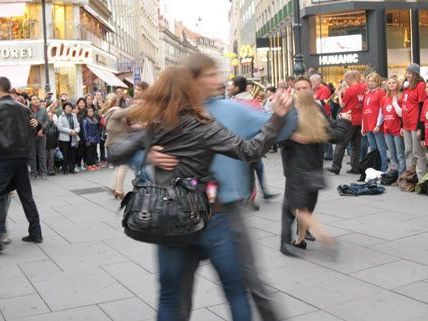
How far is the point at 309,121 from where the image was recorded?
242 inches

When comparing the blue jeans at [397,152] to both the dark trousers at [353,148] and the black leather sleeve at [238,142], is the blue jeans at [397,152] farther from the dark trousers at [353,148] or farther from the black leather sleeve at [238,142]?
the black leather sleeve at [238,142]

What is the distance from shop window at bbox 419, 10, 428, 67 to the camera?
108 ft

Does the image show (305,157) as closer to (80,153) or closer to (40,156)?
(40,156)

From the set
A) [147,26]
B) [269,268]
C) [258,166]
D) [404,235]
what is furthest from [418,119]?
[147,26]

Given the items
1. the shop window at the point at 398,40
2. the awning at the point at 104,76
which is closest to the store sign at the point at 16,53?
the awning at the point at 104,76

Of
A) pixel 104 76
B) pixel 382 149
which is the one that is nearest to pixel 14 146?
pixel 382 149

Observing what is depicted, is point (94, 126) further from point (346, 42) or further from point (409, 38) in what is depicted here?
point (409, 38)

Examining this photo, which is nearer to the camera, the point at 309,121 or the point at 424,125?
the point at 309,121

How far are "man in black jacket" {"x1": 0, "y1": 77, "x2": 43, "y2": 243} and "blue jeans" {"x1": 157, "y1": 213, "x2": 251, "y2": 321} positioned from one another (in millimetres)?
4222

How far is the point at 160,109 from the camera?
327cm

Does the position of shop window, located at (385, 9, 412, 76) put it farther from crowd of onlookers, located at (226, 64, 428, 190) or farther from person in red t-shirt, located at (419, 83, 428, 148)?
person in red t-shirt, located at (419, 83, 428, 148)

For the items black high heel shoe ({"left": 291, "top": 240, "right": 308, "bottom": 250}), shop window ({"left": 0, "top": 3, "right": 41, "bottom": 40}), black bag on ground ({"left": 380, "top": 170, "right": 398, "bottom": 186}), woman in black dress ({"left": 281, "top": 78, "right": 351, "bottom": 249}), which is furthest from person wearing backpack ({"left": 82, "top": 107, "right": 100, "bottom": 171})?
shop window ({"left": 0, "top": 3, "right": 41, "bottom": 40})

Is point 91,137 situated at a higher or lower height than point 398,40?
lower

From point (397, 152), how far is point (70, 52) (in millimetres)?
29493
